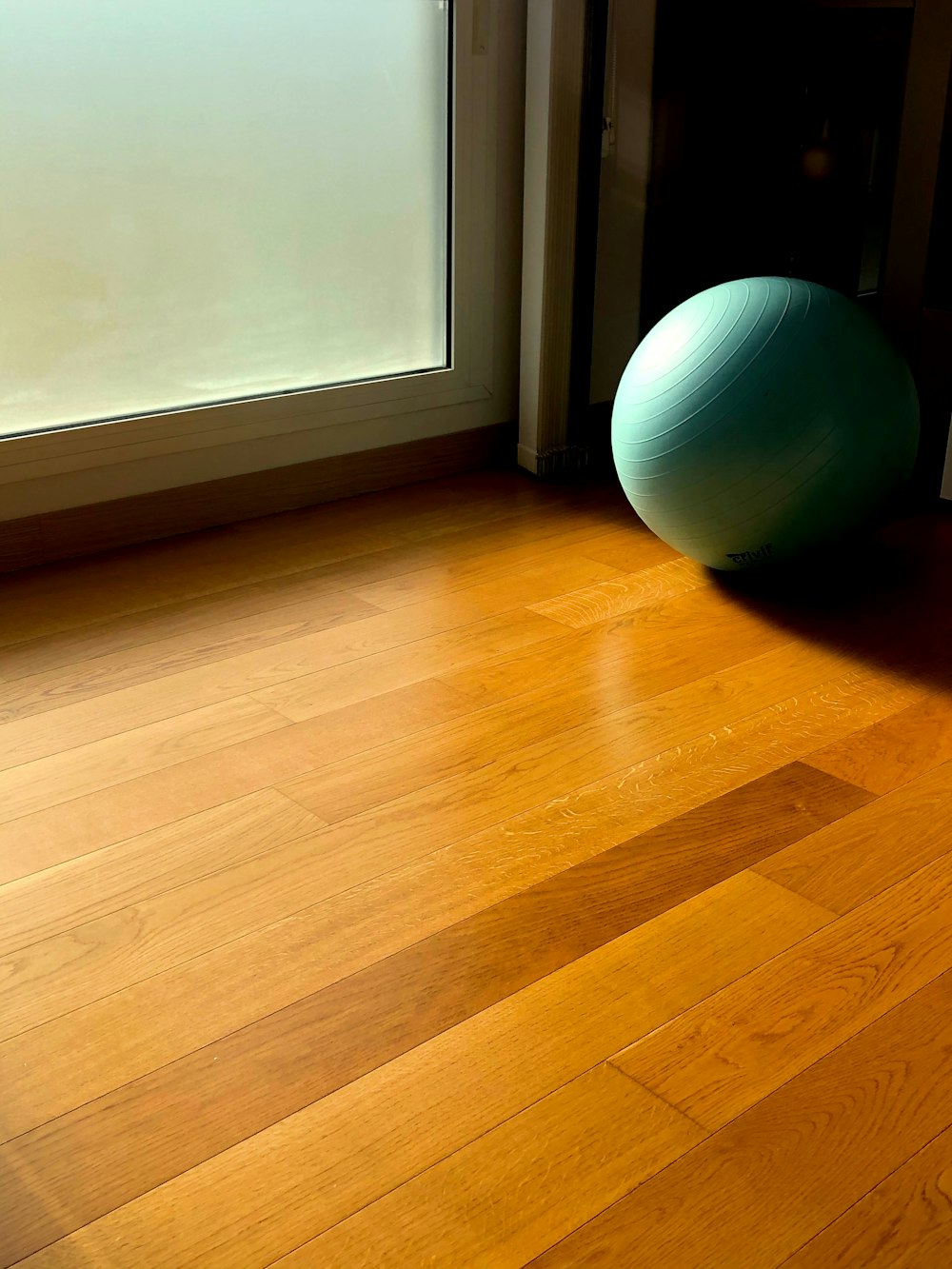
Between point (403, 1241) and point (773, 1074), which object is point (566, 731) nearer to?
point (773, 1074)

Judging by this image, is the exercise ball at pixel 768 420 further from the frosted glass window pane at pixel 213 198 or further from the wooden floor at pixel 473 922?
the frosted glass window pane at pixel 213 198

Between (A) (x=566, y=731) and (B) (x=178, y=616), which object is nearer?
(A) (x=566, y=731)

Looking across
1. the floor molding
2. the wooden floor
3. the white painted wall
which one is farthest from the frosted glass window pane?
the wooden floor

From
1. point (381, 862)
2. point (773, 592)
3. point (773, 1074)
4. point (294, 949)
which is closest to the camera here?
point (773, 1074)

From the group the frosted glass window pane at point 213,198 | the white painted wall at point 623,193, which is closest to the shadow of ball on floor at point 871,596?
the white painted wall at point 623,193

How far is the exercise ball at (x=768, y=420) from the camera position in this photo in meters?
2.12

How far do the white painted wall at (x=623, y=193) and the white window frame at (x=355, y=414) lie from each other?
0.21 meters

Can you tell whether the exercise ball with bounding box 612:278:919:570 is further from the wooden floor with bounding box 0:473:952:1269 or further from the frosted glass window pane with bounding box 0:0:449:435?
the frosted glass window pane with bounding box 0:0:449:435

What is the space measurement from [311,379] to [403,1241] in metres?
2.03

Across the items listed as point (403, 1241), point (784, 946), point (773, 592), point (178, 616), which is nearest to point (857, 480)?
point (773, 592)

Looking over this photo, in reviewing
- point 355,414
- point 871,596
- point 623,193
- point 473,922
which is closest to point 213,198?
point 355,414

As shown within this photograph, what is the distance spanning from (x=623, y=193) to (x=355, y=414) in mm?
780

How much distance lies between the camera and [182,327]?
8.30ft

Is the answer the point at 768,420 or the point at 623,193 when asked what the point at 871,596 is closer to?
the point at 768,420
